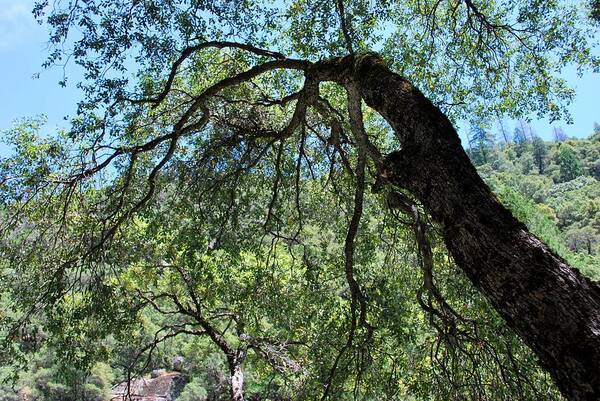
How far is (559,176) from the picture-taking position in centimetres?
8981

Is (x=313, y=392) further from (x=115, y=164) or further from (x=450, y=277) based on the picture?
(x=115, y=164)

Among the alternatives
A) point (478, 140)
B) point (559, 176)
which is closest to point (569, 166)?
point (559, 176)

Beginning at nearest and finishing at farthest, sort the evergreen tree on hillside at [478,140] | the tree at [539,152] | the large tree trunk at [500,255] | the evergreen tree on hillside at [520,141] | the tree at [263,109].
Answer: the large tree trunk at [500,255], the tree at [263,109], the evergreen tree on hillside at [478,140], the tree at [539,152], the evergreen tree on hillside at [520,141]

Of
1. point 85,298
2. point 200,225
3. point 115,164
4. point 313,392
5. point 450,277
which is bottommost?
point 313,392

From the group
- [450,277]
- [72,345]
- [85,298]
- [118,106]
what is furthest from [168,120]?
[450,277]

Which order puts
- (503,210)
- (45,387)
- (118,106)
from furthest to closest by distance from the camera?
(45,387), (118,106), (503,210)

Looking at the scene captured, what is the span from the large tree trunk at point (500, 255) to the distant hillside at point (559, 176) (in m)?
50.6

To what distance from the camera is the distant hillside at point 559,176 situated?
5956cm

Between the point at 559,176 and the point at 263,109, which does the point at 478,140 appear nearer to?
the point at 263,109

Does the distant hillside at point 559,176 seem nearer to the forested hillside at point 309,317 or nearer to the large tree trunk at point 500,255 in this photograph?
the forested hillside at point 309,317

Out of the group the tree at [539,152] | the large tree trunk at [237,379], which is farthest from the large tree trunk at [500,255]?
the tree at [539,152]

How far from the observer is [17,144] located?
6160mm

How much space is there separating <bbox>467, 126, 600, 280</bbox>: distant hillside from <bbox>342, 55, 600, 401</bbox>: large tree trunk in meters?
50.6

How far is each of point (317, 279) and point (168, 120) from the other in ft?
9.03
